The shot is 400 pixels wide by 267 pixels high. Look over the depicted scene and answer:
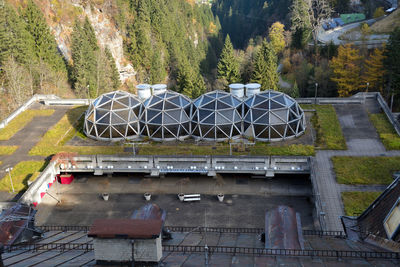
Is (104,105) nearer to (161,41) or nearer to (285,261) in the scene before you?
(285,261)

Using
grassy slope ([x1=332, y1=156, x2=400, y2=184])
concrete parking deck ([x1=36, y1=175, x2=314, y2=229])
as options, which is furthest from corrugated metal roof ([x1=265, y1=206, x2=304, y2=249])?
grassy slope ([x1=332, y1=156, x2=400, y2=184])

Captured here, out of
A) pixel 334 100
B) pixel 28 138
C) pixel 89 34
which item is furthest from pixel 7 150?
pixel 89 34

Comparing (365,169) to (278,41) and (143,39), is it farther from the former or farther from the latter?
(143,39)

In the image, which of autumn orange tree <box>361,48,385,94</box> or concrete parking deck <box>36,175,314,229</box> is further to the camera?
autumn orange tree <box>361,48,385,94</box>

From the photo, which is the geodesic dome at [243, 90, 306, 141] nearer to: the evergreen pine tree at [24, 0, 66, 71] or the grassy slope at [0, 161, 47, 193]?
the grassy slope at [0, 161, 47, 193]

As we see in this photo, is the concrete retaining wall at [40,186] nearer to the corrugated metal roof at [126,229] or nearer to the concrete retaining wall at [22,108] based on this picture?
the concrete retaining wall at [22,108]

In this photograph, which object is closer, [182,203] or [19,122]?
[182,203]

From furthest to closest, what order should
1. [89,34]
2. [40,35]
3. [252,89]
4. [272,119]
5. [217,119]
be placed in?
1. [89,34]
2. [40,35]
3. [252,89]
4. [217,119]
5. [272,119]

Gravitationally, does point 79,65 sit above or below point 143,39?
below
